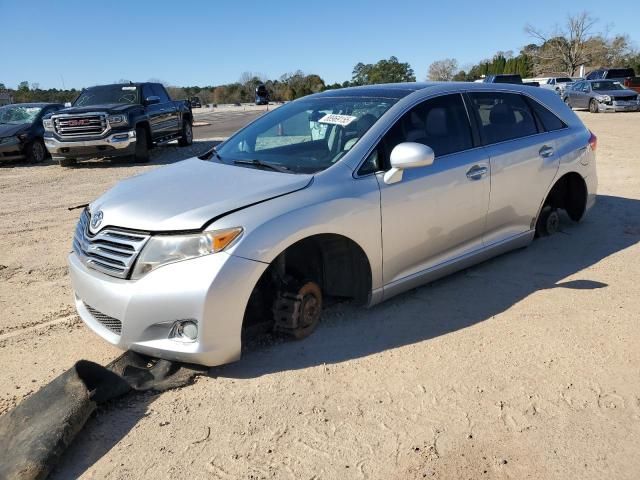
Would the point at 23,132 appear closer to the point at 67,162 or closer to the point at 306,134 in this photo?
the point at 67,162

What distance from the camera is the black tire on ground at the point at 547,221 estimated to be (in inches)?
219

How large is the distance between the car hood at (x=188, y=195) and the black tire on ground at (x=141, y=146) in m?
9.17

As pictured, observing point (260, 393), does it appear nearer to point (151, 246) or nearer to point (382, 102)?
point (151, 246)

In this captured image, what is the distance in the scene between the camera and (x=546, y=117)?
518 centimetres

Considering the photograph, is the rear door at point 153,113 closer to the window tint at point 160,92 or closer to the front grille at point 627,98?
the window tint at point 160,92

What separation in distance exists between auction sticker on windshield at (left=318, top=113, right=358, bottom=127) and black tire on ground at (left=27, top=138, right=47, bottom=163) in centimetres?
1176

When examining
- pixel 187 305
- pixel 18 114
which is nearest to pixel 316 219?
pixel 187 305

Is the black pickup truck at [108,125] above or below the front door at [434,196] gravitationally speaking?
above

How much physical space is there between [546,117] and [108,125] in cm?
952

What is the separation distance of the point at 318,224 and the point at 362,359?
34.8 inches

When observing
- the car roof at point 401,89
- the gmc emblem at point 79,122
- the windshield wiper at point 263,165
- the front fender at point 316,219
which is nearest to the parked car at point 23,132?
the gmc emblem at point 79,122

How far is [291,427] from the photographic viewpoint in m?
2.78

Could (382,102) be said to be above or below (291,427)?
above

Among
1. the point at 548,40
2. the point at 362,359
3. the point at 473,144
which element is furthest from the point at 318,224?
the point at 548,40
